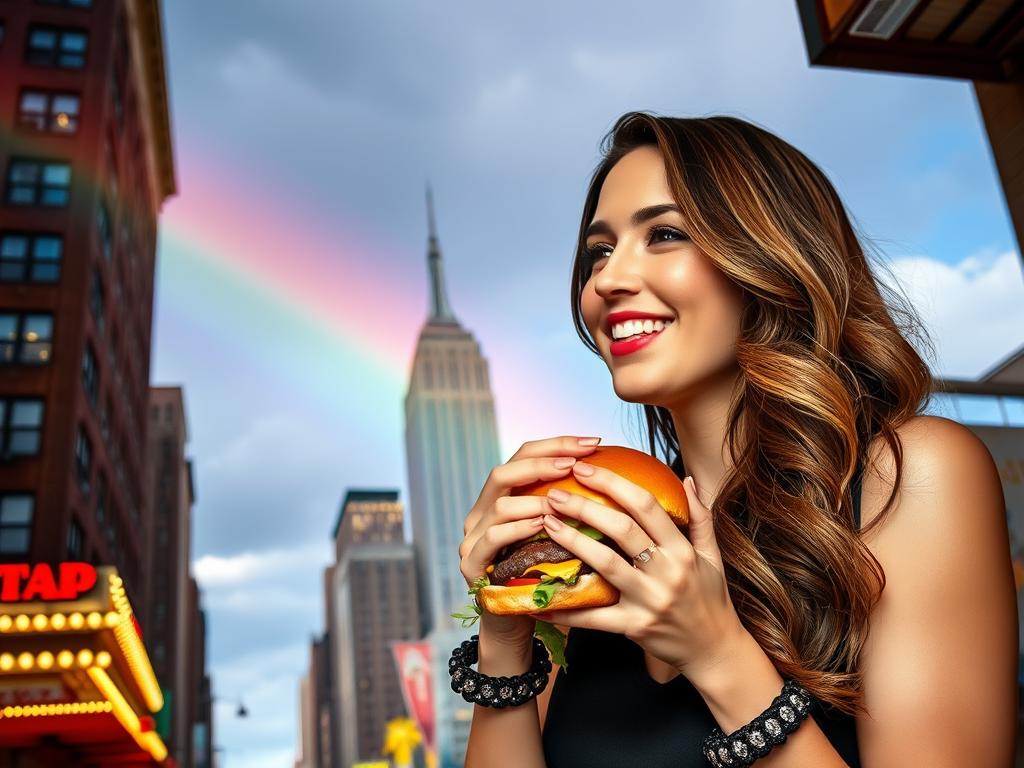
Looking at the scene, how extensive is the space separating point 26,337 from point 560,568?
95.7ft

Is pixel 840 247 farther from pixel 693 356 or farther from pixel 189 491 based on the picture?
pixel 189 491

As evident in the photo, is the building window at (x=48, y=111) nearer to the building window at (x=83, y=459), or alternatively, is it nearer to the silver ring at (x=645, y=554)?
the building window at (x=83, y=459)

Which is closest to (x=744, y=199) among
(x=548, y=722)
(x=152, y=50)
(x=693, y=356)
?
(x=693, y=356)

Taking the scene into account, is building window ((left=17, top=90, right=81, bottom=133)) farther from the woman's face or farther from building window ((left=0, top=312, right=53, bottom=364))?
the woman's face

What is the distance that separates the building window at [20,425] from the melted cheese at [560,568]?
1072 inches

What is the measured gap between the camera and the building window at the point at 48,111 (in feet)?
100

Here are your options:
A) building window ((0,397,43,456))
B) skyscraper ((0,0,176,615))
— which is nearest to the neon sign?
skyscraper ((0,0,176,615))

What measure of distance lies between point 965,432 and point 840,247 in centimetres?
59

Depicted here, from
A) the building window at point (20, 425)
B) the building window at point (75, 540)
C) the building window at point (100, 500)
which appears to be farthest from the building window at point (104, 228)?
the building window at point (75, 540)

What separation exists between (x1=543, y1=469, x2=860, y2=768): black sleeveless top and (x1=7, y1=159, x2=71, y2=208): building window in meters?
30.7

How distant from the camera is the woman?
186cm

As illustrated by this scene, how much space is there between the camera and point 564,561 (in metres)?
2.01

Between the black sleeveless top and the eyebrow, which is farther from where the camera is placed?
the eyebrow

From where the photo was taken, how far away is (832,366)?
92.7 inches
